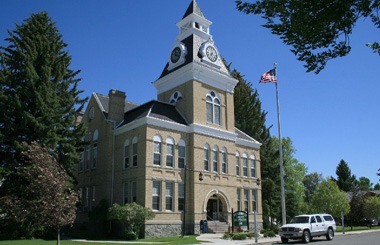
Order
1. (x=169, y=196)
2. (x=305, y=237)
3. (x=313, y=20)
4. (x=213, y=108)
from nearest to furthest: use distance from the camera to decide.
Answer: (x=313, y=20) < (x=305, y=237) < (x=169, y=196) < (x=213, y=108)

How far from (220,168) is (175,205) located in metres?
6.54

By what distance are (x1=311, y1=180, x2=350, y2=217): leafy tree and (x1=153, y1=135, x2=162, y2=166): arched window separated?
27631 mm

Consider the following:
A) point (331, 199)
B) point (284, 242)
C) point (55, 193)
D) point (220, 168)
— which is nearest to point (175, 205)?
point (220, 168)

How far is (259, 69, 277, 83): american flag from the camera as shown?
34469 mm

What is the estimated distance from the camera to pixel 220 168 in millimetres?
36531

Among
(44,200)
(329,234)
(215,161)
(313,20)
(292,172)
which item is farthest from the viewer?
(292,172)

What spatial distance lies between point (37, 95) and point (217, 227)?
19.4 m

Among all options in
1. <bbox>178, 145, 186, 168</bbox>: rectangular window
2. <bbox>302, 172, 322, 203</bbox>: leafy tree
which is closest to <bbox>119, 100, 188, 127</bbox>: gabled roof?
<bbox>178, 145, 186, 168</bbox>: rectangular window

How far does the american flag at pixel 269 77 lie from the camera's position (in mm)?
34469

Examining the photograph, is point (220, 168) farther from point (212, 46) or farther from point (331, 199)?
point (331, 199)

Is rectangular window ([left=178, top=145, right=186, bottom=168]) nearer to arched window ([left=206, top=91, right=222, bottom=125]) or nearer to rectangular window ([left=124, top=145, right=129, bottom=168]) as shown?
arched window ([left=206, top=91, right=222, bottom=125])

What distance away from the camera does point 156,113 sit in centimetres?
3403

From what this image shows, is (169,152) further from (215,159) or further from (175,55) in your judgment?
(175,55)

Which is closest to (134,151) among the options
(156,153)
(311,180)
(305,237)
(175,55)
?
(156,153)
